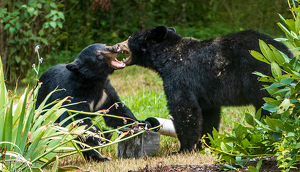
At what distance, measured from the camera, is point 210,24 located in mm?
12922

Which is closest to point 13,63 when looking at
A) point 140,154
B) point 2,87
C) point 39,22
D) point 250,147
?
point 39,22

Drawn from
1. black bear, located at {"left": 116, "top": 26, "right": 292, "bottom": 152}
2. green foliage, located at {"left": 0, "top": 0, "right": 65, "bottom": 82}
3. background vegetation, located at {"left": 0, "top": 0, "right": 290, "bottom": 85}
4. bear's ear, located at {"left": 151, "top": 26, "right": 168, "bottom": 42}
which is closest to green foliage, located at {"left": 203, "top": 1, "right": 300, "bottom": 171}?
black bear, located at {"left": 116, "top": 26, "right": 292, "bottom": 152}

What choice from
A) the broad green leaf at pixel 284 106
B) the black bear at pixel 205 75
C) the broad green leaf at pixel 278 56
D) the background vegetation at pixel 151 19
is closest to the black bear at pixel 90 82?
the black bear at pixel 205 75

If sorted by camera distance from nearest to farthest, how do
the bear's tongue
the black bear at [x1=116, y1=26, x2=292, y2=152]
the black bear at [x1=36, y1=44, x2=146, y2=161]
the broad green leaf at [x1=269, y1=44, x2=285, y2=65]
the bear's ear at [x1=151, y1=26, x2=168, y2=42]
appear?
the broad green leaf at [x1=269, y1=44, x2=285, y2=65], the black bear at [x1=116, y1=26, x2=292, y2=152], the black bear at [x1=36, y1=44, x2=146, y2=161], the bear's ear at [x1=151, y1=26, x2=168, y2=42], the bear's tongue

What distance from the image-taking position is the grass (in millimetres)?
3469

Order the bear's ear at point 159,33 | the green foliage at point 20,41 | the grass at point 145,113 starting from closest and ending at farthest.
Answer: the grass at point 145,113 < the bear's ear at point 159,33 < the green foliage at point 20,41

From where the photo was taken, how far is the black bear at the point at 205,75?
3.67 meters

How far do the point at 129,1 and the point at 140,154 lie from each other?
9.42 m

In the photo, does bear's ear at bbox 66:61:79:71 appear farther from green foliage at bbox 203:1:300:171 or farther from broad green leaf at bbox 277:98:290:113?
broad green leaf at bbox 277:98:290:113

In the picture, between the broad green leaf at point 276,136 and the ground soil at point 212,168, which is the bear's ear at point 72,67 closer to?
the ground soil at point 212,168

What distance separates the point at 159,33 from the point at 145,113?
1786mm

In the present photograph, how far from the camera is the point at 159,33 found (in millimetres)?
4430

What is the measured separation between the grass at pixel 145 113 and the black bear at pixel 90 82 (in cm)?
50

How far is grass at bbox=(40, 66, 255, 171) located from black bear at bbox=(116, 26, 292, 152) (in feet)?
1.45
